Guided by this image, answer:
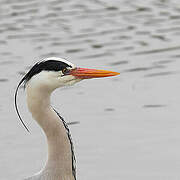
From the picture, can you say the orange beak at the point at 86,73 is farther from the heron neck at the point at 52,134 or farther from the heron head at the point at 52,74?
the heron neck at the point at 52,134

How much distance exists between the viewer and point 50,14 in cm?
1538

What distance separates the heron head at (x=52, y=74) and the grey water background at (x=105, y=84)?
261 cm

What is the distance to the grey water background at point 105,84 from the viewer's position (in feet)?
31.1

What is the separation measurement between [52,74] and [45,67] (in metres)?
0.11

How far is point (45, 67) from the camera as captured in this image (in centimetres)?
654

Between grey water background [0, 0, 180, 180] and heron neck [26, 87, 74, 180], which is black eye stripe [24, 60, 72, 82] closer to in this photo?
heron neck [26, 87, 74, 180]

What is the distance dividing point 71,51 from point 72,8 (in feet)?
8.47

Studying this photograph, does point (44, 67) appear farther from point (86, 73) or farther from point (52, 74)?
point (86, 73)

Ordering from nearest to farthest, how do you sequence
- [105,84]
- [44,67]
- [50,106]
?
1. [44,67]
2. [50,106]
3. [105,84]

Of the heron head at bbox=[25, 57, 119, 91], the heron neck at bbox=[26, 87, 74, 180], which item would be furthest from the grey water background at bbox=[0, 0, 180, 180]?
the heron head at bbox=[25, 57, 119, 91]

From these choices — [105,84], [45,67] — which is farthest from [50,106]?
[105,84]

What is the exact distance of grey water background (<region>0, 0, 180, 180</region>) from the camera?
9492 millimetres

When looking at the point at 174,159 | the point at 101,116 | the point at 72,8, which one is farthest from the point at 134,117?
the point at 72,8

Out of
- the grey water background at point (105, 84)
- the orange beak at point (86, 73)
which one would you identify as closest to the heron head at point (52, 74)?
the orange beak at point (86, 73)
